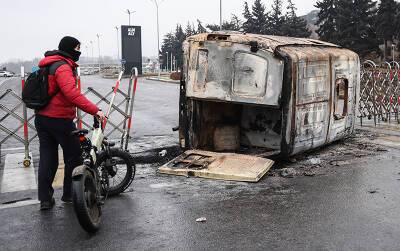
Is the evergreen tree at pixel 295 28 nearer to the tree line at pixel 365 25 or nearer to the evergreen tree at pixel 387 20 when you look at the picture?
the tree line at pixel 365 25

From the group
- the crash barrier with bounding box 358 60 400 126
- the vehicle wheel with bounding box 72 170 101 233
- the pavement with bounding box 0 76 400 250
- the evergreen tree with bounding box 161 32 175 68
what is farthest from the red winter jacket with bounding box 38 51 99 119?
the evergreen tree with bounding box 161 32 175 68

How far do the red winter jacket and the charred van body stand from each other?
284 cm

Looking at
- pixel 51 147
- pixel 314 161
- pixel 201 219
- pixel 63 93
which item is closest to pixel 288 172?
pixel 314 161

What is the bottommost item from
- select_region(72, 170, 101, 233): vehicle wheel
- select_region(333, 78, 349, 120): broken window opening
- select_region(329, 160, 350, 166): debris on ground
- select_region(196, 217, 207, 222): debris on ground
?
select_region(329, 160, 350, 166): debris on ground

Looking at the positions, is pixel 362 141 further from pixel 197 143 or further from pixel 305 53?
pixel 197 143

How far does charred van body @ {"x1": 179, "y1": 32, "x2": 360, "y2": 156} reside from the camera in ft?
24.4

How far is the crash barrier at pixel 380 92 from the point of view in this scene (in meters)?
13.0

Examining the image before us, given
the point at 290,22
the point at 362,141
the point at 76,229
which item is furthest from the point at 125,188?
the point at 290,22

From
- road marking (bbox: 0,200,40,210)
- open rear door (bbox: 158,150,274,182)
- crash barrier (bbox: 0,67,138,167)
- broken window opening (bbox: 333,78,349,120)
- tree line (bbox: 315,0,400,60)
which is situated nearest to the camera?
road marking (bbox: 0,200,40,210)

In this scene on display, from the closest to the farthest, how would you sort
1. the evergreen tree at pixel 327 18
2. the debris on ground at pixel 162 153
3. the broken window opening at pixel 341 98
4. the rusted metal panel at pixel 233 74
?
1. the rusted metal panel at pixel 233 74
2. the debris on ground at pixel 162 153
3. the broken window opening at pixel 341 98
4. the evergreen tree at pixel 327 18

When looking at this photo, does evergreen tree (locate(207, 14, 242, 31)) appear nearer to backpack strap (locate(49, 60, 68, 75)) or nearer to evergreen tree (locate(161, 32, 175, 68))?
evergreen tree (locate(161, 32, 175, 68))

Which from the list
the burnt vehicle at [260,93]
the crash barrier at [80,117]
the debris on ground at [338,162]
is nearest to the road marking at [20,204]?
the crash barrier at [80,117]

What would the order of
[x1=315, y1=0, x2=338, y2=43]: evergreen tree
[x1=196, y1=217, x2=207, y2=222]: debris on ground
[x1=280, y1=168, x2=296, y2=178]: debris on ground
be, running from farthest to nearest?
[x1=315, y1=0, x2=338, y2=43]: evergreen tree < [x1=280, y1=168, x2=296, y2=178]: debris on ground < [x1=196, y1=217, x2=207, y2=222]: debris on ground

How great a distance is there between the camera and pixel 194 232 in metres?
4.81
